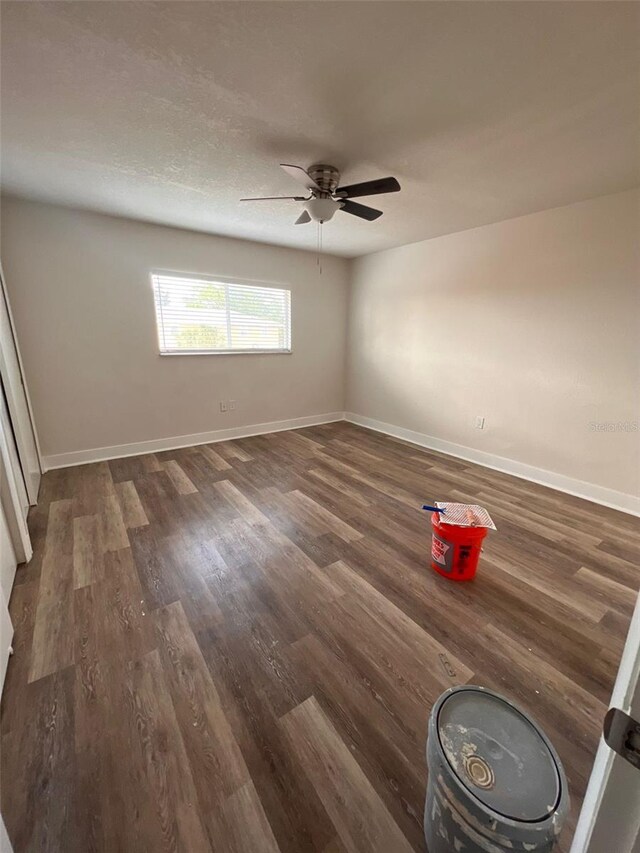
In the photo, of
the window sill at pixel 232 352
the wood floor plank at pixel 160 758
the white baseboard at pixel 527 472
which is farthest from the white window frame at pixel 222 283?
the wood floor plank at pixel 160 758

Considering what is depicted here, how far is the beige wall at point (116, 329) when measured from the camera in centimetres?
296

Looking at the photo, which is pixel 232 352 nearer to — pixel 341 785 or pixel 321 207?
pixel 321 207

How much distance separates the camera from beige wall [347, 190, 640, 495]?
2594 mm

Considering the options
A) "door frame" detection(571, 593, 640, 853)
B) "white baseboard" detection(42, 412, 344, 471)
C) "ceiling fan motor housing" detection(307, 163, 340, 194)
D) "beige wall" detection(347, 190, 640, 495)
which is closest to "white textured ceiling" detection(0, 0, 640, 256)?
"ceiling fan motor housing" detection(307, 163, 340, 194)

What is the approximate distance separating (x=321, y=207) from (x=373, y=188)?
0.39 m

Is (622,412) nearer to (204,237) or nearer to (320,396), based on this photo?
(320,396)

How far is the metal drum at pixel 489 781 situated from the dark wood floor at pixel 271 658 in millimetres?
334

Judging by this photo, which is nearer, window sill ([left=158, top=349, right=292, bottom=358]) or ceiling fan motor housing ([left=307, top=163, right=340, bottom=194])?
ceiling fan motor housing ([left=307, top=163, right=340, bottom=194])

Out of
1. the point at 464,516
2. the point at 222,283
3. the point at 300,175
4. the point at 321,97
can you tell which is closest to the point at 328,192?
the point at 300,175

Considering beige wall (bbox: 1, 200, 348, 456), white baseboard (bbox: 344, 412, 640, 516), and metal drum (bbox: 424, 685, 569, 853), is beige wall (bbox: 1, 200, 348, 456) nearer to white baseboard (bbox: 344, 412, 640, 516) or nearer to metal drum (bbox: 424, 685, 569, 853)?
white baseboard (bbox: 344, 412, 640, 516)

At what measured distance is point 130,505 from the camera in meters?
A: 2.60

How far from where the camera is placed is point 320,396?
5031mm

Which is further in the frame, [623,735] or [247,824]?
[247,824]

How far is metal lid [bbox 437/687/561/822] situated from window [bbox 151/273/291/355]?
12.6 feet
